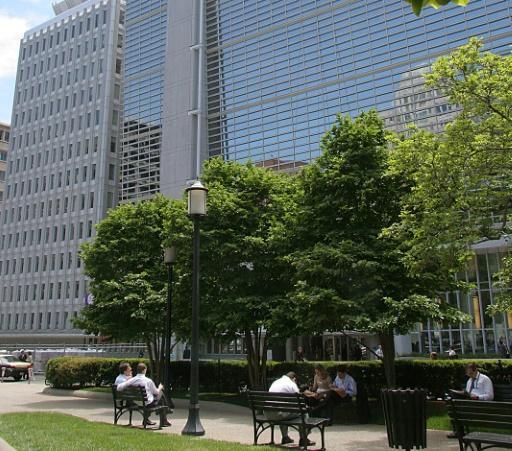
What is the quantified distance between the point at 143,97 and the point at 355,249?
51.0 metres

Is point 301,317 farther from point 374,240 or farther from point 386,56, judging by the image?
point 386,56

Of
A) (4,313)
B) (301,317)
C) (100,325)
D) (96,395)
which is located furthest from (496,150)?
(4,313)

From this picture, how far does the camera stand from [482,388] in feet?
34.8

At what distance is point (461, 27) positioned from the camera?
123 feet

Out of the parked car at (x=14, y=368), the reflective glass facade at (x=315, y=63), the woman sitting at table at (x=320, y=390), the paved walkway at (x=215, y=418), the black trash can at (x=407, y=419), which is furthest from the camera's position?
the reflective glass facade at (x=315, y=63)

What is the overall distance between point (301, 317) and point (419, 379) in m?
4.07

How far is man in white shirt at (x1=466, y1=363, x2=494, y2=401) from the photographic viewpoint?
1047 centimetres

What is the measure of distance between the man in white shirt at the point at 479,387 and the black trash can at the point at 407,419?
294 cm

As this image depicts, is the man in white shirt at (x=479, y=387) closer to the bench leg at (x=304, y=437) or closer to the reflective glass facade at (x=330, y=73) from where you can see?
the bench leg at (x=304, y=437)

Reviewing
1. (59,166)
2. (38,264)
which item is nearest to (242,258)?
(38,264)

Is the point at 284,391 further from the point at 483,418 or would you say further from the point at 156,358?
the point at 156,358

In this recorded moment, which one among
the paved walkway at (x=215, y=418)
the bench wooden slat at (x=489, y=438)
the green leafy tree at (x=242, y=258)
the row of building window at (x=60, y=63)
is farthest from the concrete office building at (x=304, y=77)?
the bench wooden slat at (x=489, y=438)

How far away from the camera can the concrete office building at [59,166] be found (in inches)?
2719

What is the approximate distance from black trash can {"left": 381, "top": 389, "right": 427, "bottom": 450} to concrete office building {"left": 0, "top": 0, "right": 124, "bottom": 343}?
61750mm
